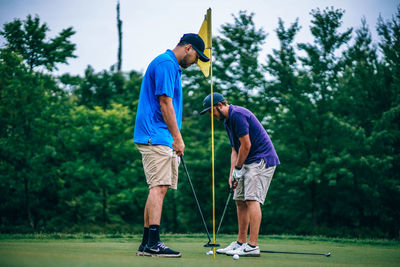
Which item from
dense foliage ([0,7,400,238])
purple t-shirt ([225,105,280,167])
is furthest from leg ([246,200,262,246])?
dense foliage ([0,7,400,238])

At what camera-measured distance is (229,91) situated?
1989 centimetres

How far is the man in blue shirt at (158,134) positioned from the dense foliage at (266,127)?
920cm

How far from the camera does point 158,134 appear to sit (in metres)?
4.11

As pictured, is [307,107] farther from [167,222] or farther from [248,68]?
[167,222]

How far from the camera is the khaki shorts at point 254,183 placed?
15.6ft

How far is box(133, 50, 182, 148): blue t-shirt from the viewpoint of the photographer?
13.4 ft

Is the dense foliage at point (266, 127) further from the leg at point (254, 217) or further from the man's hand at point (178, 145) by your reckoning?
the man's hand at point (178, 145)

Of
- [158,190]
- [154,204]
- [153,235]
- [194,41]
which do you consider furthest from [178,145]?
[194,41]

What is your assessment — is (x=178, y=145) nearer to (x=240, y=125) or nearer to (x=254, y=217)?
(x=240, y=125)

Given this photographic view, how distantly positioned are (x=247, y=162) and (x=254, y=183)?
282mm

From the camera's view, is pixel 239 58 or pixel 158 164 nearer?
pixel 158 164

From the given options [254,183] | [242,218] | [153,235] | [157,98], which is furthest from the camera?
[242,218]

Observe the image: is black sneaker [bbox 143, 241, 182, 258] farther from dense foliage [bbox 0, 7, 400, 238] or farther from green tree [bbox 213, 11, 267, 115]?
green tree [bbox 213, 11, 267, 115]

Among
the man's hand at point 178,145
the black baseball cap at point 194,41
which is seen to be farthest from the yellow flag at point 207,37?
the man's hand at point 178,145
